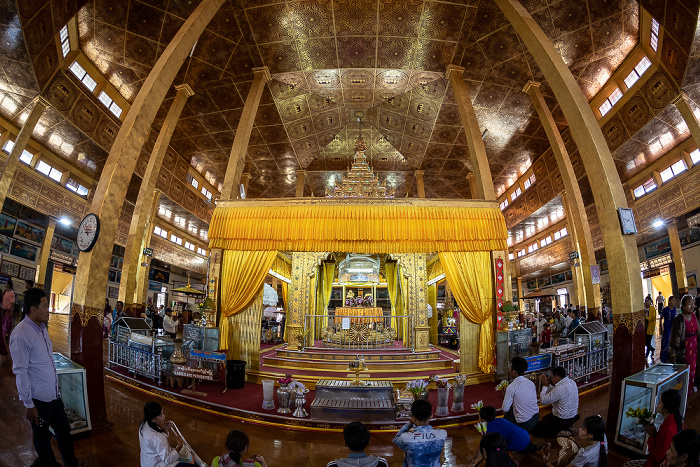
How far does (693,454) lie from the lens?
1856 mm

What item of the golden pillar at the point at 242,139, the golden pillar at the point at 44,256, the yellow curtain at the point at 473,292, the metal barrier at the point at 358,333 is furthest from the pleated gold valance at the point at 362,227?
the golden pillar at the point at 44,256

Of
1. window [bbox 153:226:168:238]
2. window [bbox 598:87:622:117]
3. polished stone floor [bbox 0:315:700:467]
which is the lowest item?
polished stone floor [bbox 0:315:700:467]

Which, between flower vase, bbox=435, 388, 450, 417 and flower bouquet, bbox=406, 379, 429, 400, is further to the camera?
flower vase, bbox=435, 388, 450, 417

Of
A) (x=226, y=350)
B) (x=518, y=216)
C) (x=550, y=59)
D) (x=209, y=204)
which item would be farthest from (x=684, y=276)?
(x=209, y=204)

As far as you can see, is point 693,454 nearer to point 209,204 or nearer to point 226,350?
point 226,350

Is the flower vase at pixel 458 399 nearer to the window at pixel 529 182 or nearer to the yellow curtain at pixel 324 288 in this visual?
the yellow curtain at pixel 324 288

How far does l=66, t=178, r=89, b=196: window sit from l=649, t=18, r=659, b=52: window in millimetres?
18806

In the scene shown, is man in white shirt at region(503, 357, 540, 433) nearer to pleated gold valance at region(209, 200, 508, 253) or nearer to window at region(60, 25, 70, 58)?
pleated gold valance at region(209, 200, 508, 253)

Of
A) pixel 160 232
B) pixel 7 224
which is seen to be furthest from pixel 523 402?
pixel 160 232

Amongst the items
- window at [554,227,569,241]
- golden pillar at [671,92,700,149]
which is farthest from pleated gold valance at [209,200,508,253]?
window at [554,227,569,241]

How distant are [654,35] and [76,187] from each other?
1913cm

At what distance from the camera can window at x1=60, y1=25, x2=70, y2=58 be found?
29.3 feet

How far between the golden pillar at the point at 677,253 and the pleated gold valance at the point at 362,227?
10.2 metres

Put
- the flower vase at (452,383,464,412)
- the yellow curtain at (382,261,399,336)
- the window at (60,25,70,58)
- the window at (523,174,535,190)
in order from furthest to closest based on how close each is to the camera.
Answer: the window at (523,174,535,190) → the yellow curtain at (382,261,399,336) → the window at (60,25,70,58) → the flower vase at (452,383,464,412)
